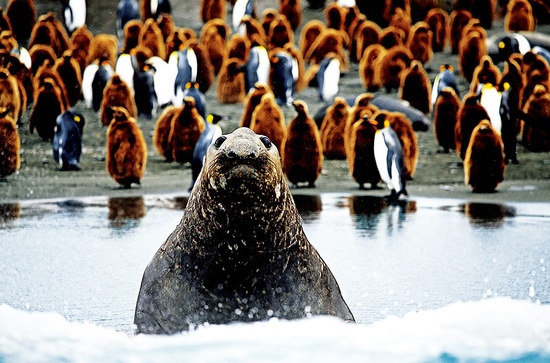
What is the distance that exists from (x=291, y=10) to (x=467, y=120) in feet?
34.3

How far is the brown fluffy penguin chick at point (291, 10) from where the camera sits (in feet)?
69.0

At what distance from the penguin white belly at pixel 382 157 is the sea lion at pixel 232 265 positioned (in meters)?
5.98

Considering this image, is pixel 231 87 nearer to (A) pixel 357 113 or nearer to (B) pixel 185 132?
(B) pixel 185 132

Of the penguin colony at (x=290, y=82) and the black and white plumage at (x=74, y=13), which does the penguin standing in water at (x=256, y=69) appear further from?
the black and white plumage at (x=74, y=13)

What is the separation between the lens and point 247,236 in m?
3.49

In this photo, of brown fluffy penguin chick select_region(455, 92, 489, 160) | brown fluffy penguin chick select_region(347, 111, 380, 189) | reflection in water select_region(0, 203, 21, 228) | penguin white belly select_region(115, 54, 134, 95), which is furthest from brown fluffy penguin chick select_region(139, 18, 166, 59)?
reflection in water select_region(0, 203, 21, 228)

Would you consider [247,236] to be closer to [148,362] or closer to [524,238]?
[148,362]

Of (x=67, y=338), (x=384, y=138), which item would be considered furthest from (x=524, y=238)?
(x=67, y=338)

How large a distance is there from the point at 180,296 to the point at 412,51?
14.9 meters

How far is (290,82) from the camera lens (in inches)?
629

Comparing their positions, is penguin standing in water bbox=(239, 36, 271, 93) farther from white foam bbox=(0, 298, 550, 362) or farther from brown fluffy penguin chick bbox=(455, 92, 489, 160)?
white foam bbox=(0, 298, 550, 362)

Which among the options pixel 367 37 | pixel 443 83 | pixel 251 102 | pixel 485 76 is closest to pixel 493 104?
pixel 485 76

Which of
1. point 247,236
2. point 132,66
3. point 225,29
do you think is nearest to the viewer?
point 247,236

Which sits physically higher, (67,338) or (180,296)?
(180,296)
